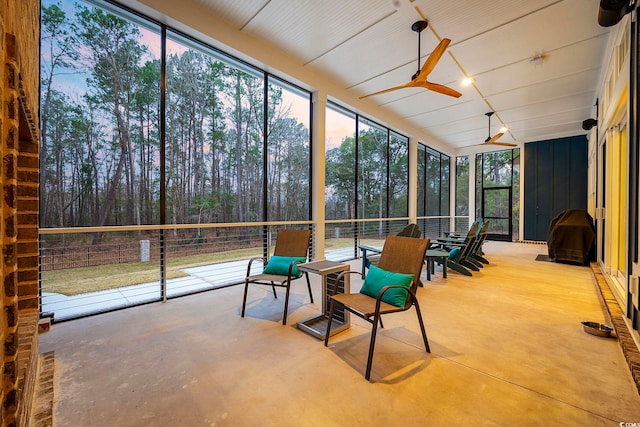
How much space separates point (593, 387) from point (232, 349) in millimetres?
2436

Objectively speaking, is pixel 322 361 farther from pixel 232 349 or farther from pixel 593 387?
pixel 593 387

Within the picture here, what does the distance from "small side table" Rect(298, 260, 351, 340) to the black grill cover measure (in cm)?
549

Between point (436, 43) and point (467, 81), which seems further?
point (467, 81)

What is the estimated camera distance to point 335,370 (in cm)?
192

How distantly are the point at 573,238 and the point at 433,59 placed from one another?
4.87 metres

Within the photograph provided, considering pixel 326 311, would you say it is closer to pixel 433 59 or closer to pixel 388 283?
pixel 388 283

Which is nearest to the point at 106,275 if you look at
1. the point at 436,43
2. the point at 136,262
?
the point at 136,262

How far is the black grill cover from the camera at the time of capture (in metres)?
5.37

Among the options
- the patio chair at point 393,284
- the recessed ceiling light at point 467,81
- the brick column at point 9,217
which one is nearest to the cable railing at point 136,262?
the brick column at point 9,217

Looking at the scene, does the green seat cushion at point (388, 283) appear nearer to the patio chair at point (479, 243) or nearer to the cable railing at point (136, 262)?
the cable railing at point (136, 262)

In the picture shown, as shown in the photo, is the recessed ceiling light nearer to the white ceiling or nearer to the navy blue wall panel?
the white ceiling

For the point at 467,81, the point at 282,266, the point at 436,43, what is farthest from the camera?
the point at 467,81

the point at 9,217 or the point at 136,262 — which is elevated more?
the point at 9,217

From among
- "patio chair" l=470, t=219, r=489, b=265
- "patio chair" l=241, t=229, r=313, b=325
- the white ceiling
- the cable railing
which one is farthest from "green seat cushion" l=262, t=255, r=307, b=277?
"patio chair" l=470, t=219, r=489, b=265
